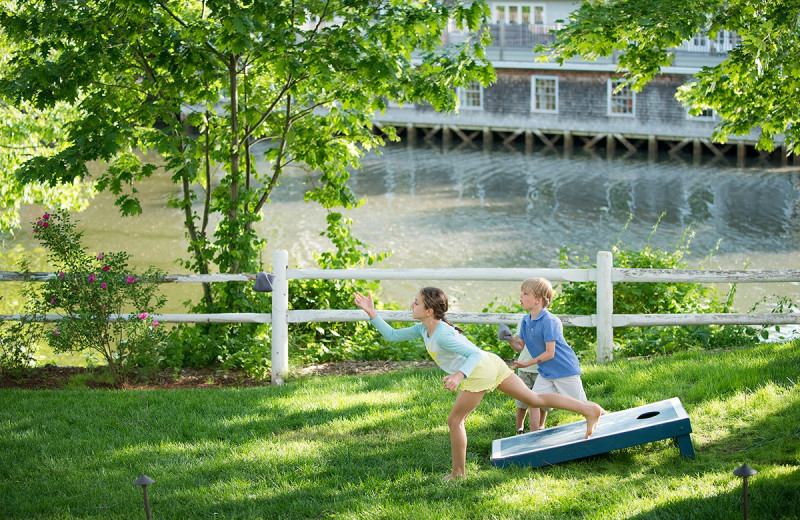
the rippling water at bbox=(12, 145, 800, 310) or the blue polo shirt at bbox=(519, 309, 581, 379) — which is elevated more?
the blue polo shirt at bbox=(519, 309, 581, 379)

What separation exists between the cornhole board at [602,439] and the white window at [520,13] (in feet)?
124

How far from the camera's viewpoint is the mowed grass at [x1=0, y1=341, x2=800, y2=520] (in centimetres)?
542

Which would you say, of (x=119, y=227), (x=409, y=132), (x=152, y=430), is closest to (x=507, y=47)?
(x=409, y=132)

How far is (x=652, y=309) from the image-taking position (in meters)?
11.3

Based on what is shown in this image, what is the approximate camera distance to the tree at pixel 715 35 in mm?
8922

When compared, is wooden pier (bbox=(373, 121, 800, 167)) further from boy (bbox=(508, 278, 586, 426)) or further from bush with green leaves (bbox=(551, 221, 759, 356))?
boy (bbox=(508, 278, 586, 426))

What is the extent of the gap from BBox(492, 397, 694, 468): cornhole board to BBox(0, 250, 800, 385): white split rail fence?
8.25 ft

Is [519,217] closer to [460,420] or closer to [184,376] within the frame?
[184,376]

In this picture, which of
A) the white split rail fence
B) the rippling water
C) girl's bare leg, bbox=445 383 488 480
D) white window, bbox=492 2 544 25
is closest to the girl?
girl's bare leg, bbox=445 383 488 480

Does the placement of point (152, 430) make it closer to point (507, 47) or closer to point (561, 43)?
point (561, 43)

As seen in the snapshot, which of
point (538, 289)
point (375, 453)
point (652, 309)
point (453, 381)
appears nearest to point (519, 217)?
point (652, 309)

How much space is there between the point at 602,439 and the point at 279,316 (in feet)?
14.0

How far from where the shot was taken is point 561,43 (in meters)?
9.63

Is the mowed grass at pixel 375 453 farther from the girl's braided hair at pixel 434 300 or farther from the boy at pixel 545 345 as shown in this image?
the girl's braided hair at pixel 434 300
